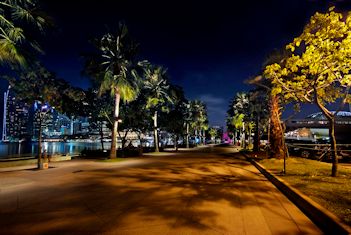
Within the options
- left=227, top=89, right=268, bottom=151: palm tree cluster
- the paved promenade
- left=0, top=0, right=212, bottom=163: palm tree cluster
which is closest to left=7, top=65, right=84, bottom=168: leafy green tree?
left=0, top=0, right=212, bottom=163: palm tree cluster

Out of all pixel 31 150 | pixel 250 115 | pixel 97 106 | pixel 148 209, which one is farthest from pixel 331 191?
pixel 31 150

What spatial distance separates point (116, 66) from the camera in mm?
24938

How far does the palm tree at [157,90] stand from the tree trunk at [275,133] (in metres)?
17.9

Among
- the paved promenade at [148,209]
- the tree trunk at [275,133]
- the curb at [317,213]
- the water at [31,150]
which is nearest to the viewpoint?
the curb at [317,213]

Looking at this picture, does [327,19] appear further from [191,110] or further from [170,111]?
[191,110]

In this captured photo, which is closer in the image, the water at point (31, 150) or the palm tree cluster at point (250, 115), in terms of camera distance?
the palm tree cluster at point (250, 115)

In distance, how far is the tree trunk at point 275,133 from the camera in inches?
885

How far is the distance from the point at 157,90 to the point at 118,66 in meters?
15.5

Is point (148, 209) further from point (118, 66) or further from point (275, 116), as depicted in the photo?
point (118, 66)

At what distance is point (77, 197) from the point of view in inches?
355

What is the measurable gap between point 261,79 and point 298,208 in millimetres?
18727

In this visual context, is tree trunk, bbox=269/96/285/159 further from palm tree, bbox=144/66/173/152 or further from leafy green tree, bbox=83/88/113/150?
leafy green tree, bbox=83/88/113/150

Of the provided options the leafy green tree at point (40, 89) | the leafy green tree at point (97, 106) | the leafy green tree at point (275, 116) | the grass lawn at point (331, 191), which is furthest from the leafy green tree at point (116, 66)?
the grass lawn at point (331, 191)

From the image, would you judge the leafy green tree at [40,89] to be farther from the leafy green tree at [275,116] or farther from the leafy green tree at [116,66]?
the leafy green tree at [275,116]
